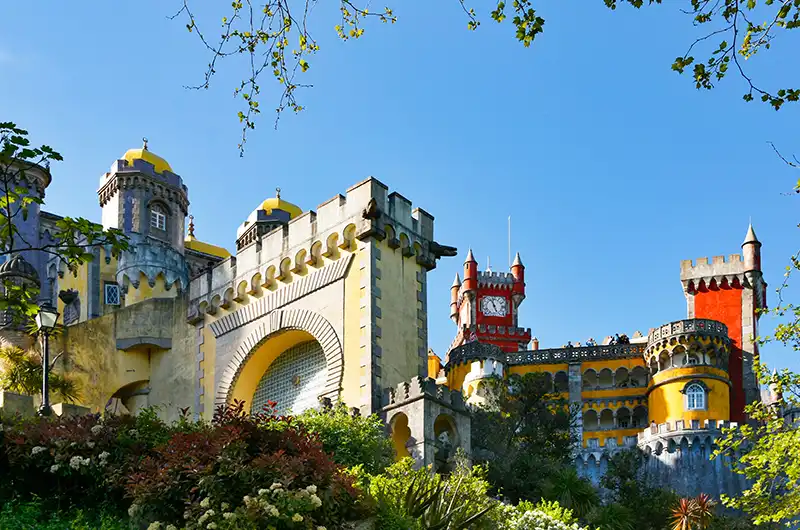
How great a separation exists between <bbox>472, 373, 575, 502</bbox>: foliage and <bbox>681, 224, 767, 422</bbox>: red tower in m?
9.65

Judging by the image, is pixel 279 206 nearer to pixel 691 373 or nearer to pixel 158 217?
pixel 158 217

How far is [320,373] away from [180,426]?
8.39 m

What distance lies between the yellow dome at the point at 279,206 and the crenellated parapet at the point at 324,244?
26.5 feet

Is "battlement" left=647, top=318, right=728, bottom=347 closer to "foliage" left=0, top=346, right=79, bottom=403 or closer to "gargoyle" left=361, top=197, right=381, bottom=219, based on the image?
"gargoyle" left=361, top=197, right=381, bottom=219

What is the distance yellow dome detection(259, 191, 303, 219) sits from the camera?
1558 inches

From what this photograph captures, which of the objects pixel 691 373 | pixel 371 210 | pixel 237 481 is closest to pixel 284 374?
pixel 371 210

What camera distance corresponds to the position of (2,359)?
28.1m

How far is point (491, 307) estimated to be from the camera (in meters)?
79.1

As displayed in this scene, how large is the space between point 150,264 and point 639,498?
17832mm

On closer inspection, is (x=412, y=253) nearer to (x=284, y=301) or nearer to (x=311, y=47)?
(x=284, y=301)

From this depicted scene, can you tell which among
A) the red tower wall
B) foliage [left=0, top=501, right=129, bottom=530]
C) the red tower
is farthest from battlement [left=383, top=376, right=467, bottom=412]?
the red tower

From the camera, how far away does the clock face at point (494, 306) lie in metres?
78.8

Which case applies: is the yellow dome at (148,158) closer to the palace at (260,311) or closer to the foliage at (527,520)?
the palace at (260,311)

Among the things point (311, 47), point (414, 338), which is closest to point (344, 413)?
point (414, 338)
